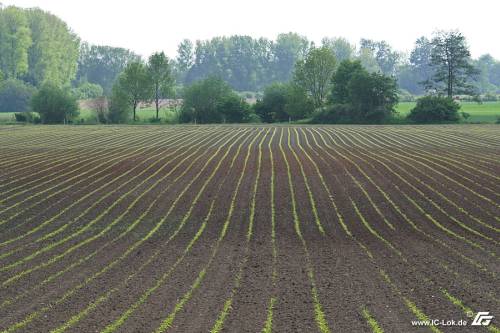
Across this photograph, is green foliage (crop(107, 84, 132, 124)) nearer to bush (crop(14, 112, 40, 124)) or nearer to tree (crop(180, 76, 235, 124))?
tree (crop(180, 76, 235, 124))

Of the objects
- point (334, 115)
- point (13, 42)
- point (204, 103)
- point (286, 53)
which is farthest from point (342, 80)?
point (286, 53)

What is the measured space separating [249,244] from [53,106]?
7087 centimetres

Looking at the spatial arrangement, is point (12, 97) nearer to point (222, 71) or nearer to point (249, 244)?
point (222, 71)

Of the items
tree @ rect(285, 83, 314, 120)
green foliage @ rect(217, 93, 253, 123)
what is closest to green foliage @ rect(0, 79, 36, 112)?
green foliage @ rect(217, 93, 253, 123)

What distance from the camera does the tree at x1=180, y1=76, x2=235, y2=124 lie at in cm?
7950

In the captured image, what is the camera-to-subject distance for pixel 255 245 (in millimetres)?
15016

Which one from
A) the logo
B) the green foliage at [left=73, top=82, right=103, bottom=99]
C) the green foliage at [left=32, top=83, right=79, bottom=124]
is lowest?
the logo

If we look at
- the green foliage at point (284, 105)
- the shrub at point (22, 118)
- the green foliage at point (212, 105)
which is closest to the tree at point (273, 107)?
the green foliage at point (284, 105)

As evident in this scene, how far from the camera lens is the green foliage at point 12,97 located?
10800 centimetres

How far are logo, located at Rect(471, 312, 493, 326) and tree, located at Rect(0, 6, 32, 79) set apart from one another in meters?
117

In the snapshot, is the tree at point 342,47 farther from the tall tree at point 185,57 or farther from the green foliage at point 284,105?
the green foliage at point 284,105

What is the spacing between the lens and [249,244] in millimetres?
15102

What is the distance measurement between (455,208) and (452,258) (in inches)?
220

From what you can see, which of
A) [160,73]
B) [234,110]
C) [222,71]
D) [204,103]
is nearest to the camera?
[234,110]
